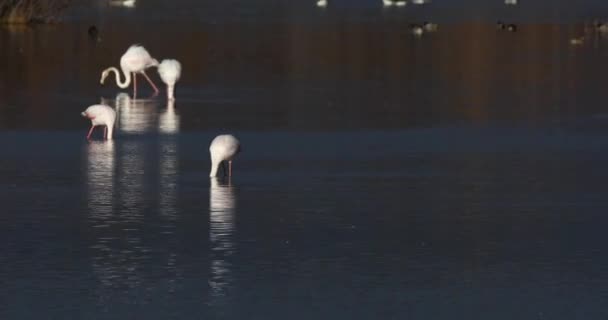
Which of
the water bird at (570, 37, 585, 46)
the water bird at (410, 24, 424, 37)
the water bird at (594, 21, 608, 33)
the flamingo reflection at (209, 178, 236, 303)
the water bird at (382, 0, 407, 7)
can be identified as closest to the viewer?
the flamingo reflection at (209, 178, 236, 303)

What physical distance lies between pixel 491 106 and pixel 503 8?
2053 inches

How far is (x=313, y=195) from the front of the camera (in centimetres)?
1605

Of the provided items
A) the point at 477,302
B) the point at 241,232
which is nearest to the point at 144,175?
the point at 241,232

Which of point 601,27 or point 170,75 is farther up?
point 601,27

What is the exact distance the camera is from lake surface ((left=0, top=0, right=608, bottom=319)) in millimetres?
11305

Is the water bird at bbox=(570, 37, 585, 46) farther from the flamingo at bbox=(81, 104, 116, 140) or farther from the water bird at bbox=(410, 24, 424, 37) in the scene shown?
the flamingo at bbox=(81, 104, 116, 140)

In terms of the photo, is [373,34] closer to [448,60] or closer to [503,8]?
[448,60]

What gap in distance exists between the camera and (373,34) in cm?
5128

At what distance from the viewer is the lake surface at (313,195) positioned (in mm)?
11305

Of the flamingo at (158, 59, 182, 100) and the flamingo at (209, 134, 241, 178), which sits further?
the flamingo at (158, 59, 182, 100)

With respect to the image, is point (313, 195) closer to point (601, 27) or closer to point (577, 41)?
point (577, 41)

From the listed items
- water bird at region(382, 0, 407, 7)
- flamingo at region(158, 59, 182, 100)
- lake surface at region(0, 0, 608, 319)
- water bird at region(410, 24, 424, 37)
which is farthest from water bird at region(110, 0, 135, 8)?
flamingo at region(158, 59, 182, 100)

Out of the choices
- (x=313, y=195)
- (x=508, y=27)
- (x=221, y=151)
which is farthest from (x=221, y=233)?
(x=508, y=27)

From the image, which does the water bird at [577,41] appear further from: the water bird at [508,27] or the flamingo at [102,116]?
the flamingo at [102,116]
